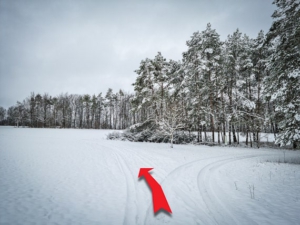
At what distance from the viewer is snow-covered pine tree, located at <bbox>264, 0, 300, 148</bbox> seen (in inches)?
351

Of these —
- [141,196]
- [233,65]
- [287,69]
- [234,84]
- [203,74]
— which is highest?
[233,65]

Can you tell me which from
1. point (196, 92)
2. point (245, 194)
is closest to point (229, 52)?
point (196, 92)

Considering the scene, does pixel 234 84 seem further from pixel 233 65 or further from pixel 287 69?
pixel 287 69

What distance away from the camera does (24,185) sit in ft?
20.0

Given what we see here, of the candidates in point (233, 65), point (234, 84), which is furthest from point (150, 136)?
point (233, 65)

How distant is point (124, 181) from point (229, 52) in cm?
2140

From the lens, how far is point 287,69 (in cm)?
938

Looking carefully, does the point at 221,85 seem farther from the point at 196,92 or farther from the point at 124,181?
the point at 124,181

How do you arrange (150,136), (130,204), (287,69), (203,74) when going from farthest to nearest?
(150,136) < (203,74) < (287,69) < (130,204)

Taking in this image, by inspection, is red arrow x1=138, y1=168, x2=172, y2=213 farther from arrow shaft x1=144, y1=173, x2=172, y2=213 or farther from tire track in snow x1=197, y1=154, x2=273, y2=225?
tire track in snow x1=197, y1=154, x2=273, y2=225

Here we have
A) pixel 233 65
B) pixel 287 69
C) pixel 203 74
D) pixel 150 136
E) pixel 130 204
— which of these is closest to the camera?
pixel 130 204

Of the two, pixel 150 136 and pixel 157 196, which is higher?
pixel 150 136

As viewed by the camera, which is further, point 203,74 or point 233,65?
point 233,65

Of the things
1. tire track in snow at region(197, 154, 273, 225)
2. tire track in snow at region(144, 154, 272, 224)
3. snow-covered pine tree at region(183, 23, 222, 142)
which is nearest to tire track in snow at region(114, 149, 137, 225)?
tire track in snow at region(144, 154, 272, 224)
